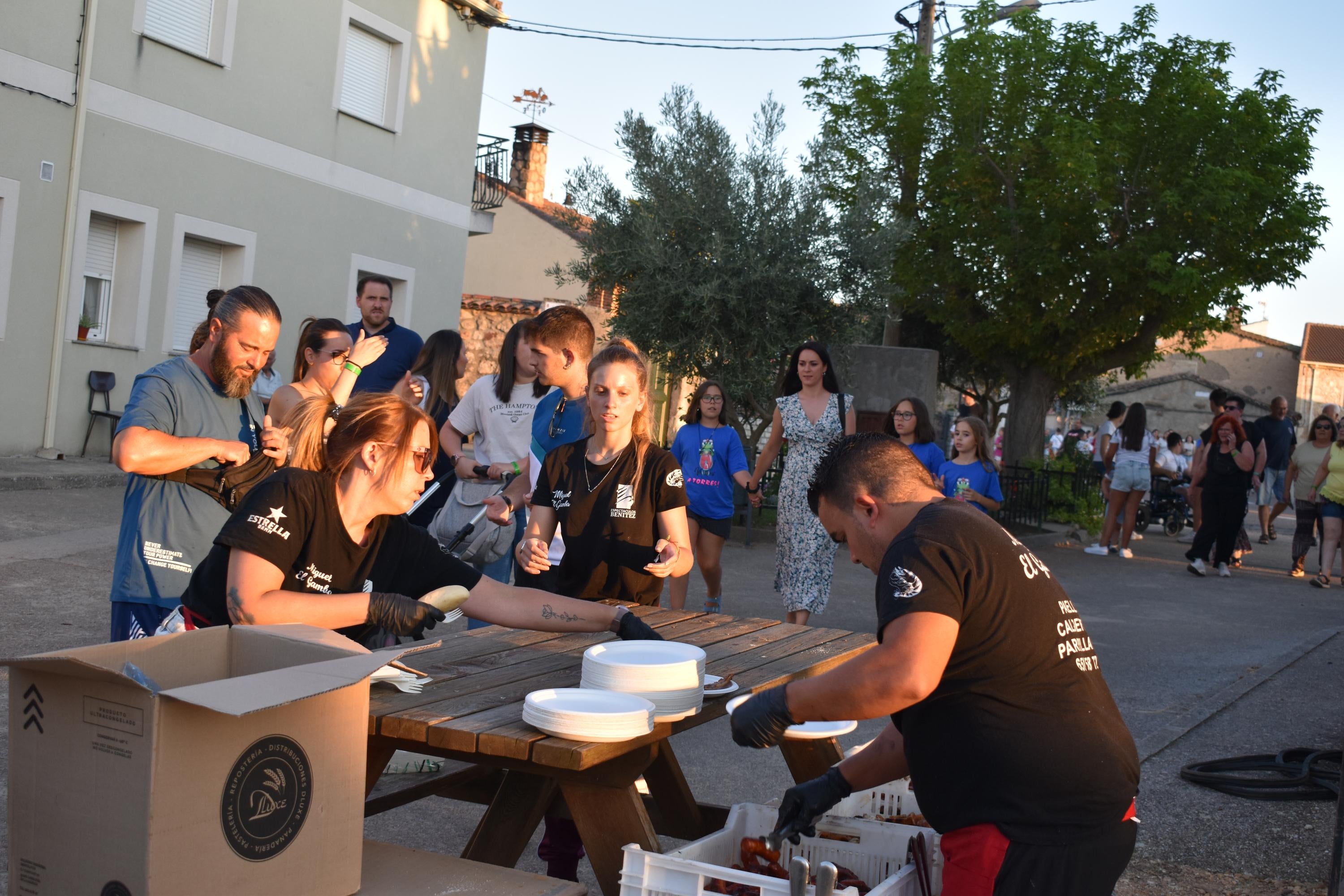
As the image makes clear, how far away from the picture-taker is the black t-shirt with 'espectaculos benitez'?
2.31m

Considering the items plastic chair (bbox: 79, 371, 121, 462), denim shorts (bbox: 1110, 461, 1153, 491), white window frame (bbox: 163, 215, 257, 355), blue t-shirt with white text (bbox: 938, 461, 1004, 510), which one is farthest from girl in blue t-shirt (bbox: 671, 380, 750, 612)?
plastic chair (bbox: 79, 371, 121, 462)

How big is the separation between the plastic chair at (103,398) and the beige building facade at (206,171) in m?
0.08

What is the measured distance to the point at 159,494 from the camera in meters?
3.61

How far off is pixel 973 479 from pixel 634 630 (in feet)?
18.4

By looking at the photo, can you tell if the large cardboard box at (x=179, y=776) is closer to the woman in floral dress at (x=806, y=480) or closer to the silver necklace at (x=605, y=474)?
the silver necklace at (x=605, y=474)

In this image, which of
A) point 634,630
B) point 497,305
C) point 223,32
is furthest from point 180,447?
point 497,305

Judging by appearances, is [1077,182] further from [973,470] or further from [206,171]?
[206,171]

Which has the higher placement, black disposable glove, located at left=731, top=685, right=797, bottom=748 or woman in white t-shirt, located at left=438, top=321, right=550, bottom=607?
woman in white t-shirt, located at left=438, top=321, right=550, bottom=607

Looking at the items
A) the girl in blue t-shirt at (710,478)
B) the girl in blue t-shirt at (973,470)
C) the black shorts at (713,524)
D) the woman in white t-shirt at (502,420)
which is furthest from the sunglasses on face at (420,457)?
the girl in blue t-shirt at (973,470)

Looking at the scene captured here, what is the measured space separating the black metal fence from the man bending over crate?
13.3m

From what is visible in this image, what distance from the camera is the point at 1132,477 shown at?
13672mm

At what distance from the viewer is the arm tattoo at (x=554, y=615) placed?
134 inches

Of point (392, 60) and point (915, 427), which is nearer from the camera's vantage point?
point (915, 427)

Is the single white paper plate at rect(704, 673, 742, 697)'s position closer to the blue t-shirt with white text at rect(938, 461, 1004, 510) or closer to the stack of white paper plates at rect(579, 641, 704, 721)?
the stack of white paper plates at rect(579, 641, 704, 721)
